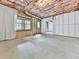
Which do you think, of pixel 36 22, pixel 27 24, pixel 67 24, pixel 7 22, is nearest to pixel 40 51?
pixel 7 22

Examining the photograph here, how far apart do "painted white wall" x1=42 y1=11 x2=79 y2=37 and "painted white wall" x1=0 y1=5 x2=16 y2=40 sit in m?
4.94

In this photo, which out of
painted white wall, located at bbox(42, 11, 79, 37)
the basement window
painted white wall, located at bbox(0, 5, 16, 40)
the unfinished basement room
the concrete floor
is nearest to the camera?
the concrete floor

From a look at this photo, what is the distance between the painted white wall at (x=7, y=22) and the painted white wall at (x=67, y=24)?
16.2ft

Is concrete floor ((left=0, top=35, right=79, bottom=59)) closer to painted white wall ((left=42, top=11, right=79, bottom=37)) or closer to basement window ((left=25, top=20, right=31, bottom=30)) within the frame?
painted white wall ((left=42, top=11, right=79, bottom=37))

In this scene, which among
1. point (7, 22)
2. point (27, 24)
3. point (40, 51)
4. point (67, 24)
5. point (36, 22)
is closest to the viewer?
point (40, 51)

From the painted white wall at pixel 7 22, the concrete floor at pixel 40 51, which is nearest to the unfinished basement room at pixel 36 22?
the painted white wall at pixel 7 22

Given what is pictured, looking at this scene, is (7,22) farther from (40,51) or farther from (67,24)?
(67,24)

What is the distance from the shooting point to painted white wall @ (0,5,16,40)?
5527 millimetres

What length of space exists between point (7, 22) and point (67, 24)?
5597mm

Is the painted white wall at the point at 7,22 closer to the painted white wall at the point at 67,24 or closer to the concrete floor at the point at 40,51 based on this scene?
the concrete floor at the point at 40,51

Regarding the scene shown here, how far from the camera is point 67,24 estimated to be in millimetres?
8039

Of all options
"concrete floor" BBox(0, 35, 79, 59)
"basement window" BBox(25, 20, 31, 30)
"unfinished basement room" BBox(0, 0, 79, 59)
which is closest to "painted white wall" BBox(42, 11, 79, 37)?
"unfinished basement room" BBox(0, 0, 79, 59)

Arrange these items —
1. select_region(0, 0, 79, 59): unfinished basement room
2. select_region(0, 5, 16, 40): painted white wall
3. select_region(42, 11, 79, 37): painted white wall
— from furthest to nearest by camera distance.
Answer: select_region(42, 11, 79, 37): painted white wall < select_region(0, 5, 16, 40): painted white wall < select_region(0, 0, 79, 59): unfinished basement room

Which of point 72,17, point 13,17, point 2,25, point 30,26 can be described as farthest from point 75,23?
point 2,25
